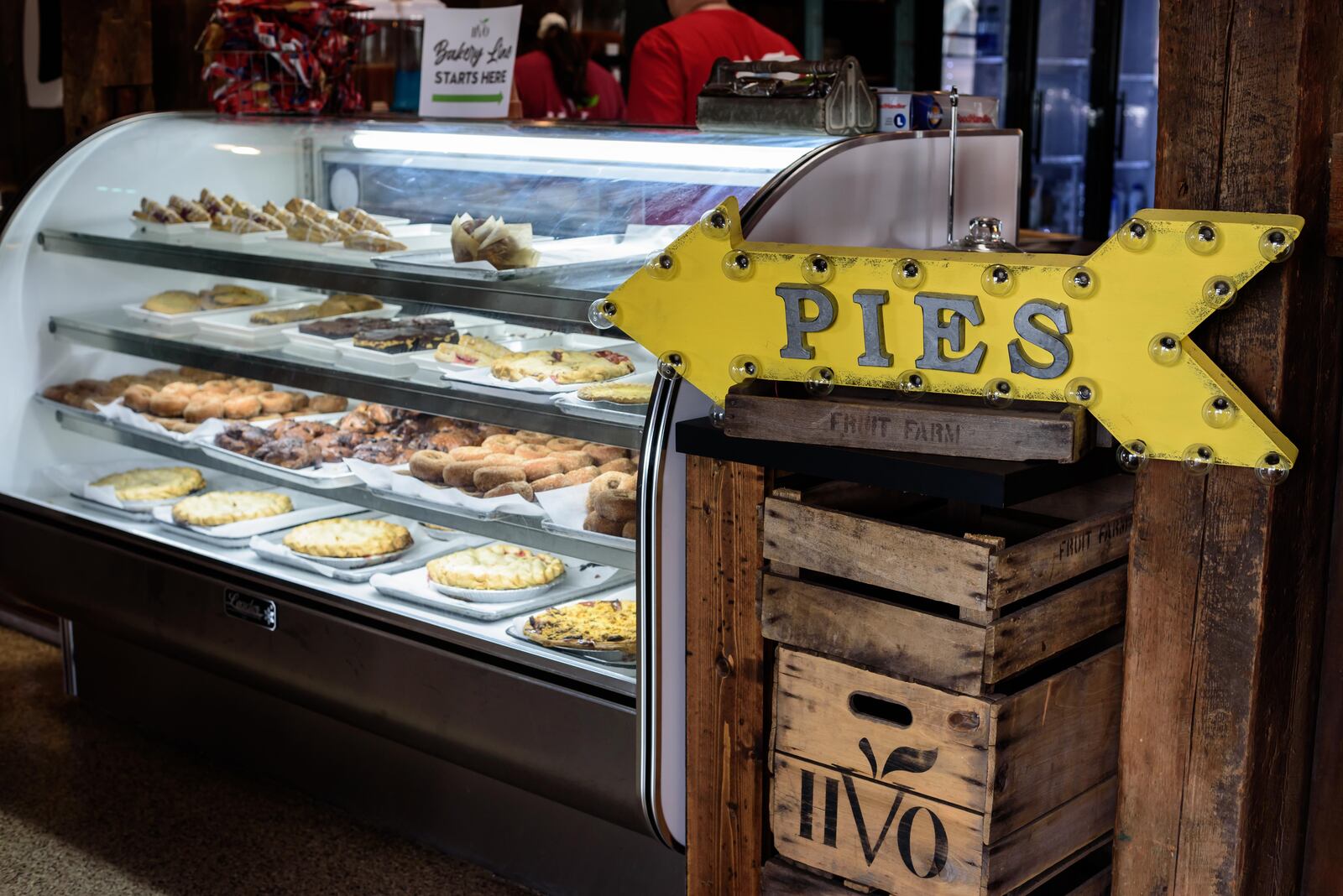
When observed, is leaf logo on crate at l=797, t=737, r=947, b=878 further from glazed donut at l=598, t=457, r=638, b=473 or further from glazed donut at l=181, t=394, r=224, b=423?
glazed donut at l=181, t=394, r=224, b=423

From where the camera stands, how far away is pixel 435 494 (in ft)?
9.55

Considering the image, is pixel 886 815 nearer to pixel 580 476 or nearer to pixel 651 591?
pixel 651 591

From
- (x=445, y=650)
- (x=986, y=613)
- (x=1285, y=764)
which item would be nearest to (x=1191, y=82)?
(x=986, y=613)

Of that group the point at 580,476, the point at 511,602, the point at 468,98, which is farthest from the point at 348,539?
the point at 468,98

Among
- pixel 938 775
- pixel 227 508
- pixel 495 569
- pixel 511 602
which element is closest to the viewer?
pixel 938 775

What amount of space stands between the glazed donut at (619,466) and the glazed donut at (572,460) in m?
0.05

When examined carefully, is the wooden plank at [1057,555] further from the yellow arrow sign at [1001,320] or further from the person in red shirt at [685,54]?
the person in red shirt at [685,54]

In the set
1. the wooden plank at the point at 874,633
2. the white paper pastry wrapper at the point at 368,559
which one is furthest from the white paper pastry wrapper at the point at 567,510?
the wooden plank at the point at 874,633

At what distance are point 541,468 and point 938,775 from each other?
1.17m

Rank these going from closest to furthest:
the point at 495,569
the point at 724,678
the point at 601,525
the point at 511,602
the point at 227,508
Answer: the point at 724,678, the point at 601,525, the point at 511,602, the point at 495,569, the point at 227,508

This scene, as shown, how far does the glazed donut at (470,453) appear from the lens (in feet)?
9.71

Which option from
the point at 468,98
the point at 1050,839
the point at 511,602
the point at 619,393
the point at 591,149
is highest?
the point at 468,98

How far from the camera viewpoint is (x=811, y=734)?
6.88 ft

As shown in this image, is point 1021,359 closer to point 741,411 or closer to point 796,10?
point 741,411
